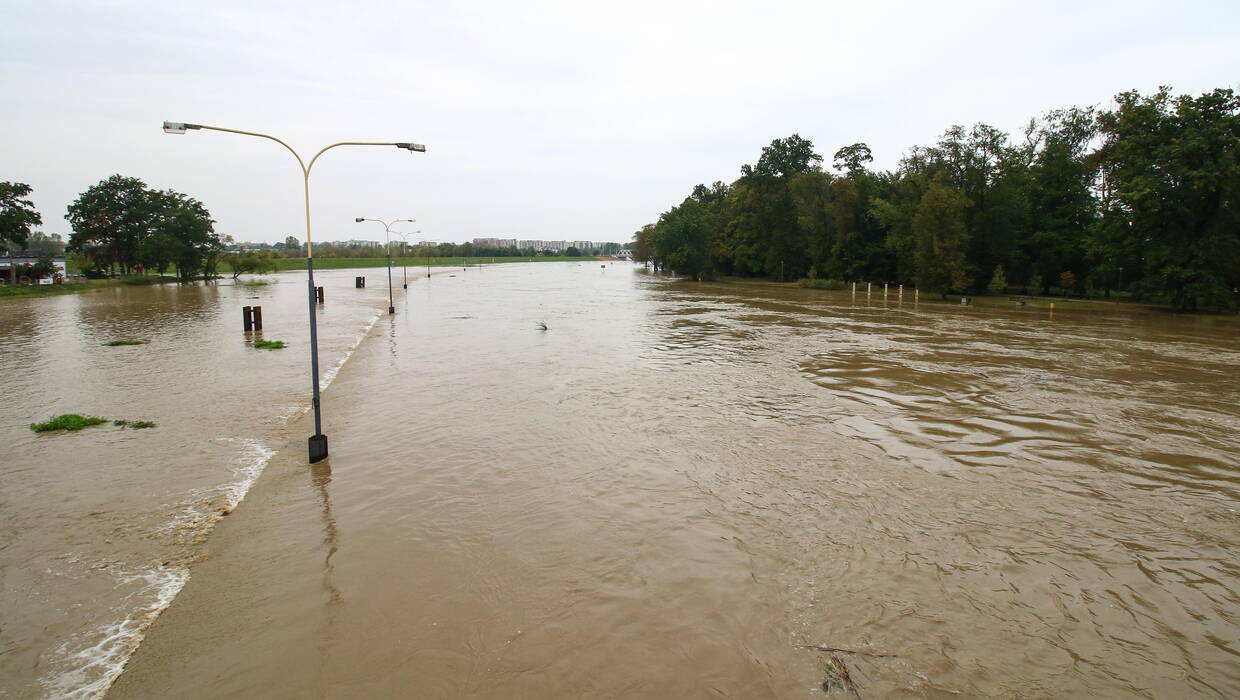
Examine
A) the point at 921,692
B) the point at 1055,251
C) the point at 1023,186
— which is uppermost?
the point at 1023,186

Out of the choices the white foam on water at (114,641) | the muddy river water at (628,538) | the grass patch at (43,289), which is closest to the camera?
the white foam on water at (114,641)

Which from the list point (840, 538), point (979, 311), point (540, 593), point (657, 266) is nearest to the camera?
point (540, 593)

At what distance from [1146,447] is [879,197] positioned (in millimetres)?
66655

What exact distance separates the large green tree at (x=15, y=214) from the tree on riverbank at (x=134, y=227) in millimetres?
14082

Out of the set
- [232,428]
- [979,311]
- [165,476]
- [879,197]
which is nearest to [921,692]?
[165,476]

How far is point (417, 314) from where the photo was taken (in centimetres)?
4366

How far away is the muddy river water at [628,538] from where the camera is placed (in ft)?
19.8

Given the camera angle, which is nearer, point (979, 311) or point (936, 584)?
point (936, 584)

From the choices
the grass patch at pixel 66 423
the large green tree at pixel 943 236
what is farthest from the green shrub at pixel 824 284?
the grass patch at pixel 66 423

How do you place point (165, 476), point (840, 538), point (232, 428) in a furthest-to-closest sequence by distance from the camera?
point (232, 428), point (165, 476), point (840, 538)

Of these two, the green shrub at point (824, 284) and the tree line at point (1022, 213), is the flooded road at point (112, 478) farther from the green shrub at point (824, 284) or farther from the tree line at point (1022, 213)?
the green shrub at point (824, 284)

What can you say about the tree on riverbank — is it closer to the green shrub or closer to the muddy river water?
the muddy river water

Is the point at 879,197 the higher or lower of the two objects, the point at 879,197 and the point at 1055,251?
the higher

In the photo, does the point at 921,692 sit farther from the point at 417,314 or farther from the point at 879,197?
the point at 879,197
